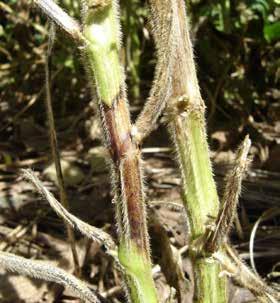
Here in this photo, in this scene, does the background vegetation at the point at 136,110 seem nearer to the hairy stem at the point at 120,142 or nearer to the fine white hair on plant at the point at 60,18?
the hairy stem at the point at 120,142

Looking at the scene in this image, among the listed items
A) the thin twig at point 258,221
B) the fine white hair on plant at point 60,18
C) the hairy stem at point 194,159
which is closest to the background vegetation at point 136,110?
the thin twig at point 258,221

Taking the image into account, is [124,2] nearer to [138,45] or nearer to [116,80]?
[138,45]

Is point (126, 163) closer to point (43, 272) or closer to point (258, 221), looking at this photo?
point (43, 272)

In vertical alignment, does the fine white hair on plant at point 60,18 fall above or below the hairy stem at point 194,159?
above

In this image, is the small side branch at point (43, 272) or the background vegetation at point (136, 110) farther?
the background vegetation at point (136, 110)

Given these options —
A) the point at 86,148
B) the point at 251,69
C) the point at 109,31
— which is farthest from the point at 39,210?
the point at 109,31

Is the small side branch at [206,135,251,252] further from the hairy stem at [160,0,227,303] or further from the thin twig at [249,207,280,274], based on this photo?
the thin twig at [249,207,280,274]

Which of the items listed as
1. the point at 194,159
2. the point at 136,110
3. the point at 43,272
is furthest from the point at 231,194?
the point at 136,110
